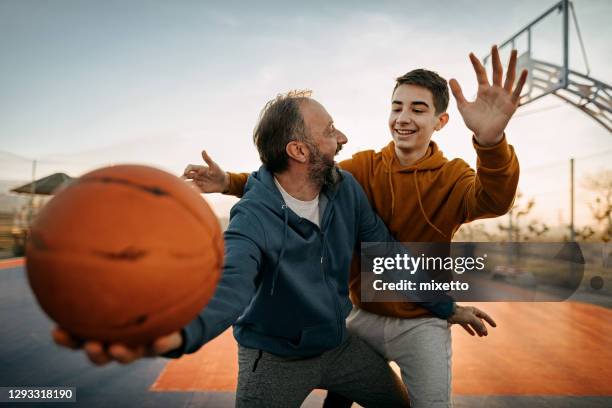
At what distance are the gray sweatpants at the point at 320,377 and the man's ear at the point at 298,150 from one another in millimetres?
981

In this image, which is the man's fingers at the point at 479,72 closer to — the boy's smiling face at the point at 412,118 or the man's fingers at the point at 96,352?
the boy's smiling face at the point at 412,118

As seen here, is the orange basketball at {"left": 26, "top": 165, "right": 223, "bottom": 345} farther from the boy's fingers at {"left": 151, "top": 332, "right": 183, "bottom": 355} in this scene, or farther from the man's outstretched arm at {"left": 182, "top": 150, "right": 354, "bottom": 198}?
the man's outstretched arm at {"left": 182, "top": 150, "right": 354, "bottom": 198}

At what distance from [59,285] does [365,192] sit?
1.88 meters

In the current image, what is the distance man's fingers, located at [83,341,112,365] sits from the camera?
1.15 meters

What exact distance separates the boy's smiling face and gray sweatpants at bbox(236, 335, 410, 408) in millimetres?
1144

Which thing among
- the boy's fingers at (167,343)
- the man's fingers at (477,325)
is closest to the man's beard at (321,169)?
the man's fingers at (477,325)

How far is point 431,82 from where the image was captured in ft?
8.93

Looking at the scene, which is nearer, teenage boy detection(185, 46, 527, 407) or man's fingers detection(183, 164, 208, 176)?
teenage boy detection(185, 46, 527, 407)

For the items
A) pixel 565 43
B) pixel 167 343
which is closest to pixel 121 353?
pixel 167 343

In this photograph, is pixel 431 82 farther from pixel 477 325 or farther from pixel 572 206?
pixel 572 206

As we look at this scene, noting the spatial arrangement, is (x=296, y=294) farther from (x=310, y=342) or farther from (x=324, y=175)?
(x=324, y=175)

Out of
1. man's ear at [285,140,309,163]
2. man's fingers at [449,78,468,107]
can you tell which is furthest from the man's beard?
man's fingers at [449,78,468,107]

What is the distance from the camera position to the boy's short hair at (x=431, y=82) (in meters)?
2.71

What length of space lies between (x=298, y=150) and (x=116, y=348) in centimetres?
141
